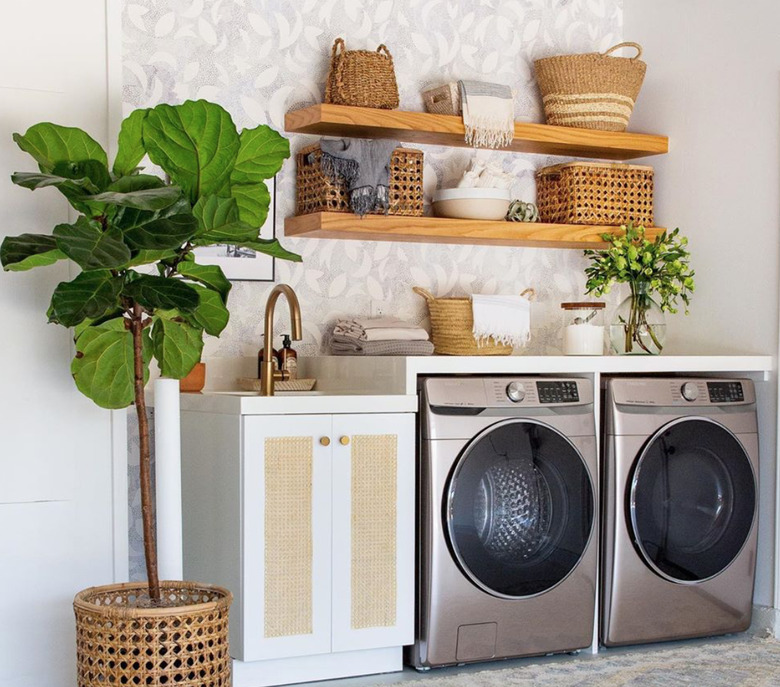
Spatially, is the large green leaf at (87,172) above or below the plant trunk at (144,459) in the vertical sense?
above

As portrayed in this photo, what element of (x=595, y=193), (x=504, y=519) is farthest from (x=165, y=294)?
(x=595, y=193)

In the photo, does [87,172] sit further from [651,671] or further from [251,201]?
[651,671]

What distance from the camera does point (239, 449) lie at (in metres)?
3.03

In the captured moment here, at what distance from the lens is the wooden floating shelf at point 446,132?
3.62m

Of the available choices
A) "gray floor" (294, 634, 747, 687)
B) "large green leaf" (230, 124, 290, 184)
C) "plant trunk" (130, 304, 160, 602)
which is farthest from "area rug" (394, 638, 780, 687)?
"large green leaf" (230, 124, 290, 184)

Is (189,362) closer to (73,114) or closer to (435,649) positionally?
(73,114)

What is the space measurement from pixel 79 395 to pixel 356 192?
109 centimetres

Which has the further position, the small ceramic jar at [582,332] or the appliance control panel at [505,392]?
the small ceramic jar at [582,332]

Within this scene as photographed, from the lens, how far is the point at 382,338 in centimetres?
359

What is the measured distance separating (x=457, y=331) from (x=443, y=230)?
0.35 metres

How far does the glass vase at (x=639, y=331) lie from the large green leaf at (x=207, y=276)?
1559 millimetres

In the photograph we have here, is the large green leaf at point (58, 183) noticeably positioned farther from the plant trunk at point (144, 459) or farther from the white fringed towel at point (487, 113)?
the white fringed towel at point (487, 113)

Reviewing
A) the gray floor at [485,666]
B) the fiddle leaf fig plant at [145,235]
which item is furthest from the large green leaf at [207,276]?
the gray floor at [485,666]

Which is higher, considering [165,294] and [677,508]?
[165,294]
